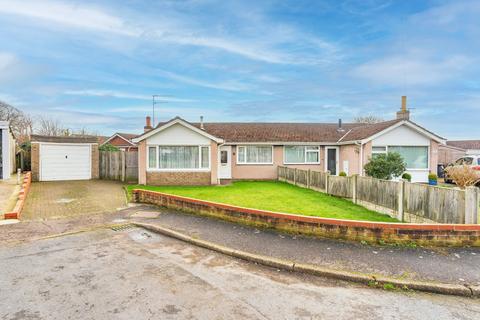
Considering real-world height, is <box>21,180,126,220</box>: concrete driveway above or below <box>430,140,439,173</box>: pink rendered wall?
below

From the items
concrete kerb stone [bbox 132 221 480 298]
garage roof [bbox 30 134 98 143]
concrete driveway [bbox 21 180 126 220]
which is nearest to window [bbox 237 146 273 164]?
concrete driveway [bbox 21 180 126 220]

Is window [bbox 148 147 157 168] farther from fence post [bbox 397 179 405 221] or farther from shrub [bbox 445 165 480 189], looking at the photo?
shrub [bbox 445 165 480 189]

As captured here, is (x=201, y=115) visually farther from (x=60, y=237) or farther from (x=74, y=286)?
(x=74, y=286)

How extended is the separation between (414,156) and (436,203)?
42.2ft

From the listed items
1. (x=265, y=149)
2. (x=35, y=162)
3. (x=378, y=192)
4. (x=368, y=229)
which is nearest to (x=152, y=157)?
(x=35, y=162)

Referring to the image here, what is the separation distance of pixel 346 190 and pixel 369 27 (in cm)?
893

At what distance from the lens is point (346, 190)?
11711mm

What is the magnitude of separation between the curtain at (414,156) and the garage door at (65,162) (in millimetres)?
19497

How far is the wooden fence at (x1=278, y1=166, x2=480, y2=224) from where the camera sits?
6.54m

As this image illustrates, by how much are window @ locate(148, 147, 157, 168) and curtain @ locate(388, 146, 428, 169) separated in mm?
14522

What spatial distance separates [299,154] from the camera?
20.4 m

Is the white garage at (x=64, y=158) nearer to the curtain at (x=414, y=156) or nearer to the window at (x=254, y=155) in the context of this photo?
the window at (x=254, y=155)

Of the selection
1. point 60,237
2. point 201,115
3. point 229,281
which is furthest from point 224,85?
point 229,281

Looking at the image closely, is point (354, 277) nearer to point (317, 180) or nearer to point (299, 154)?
point (317, 180)
